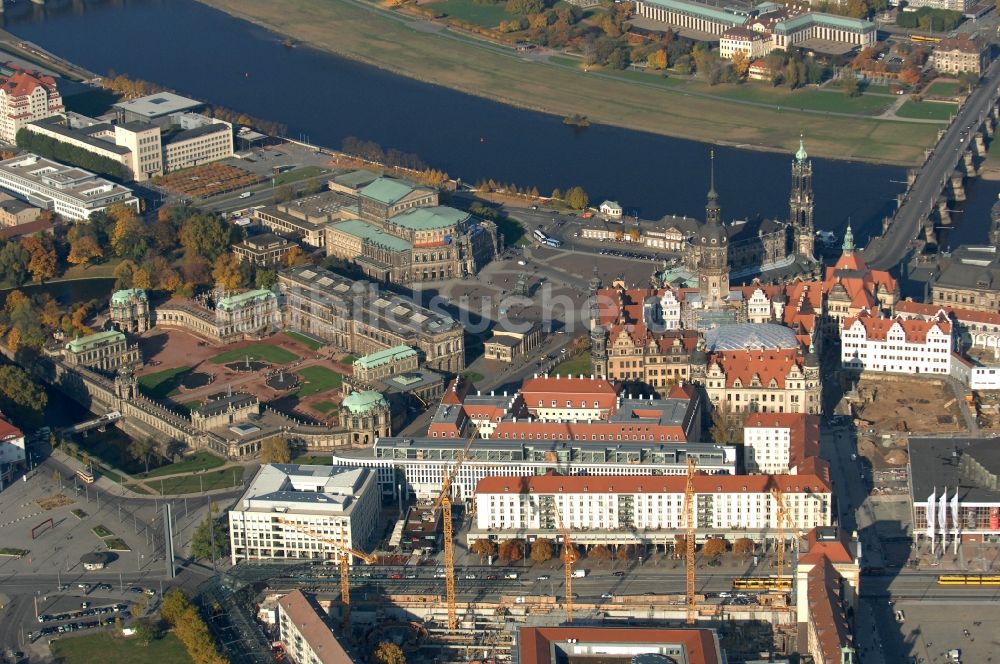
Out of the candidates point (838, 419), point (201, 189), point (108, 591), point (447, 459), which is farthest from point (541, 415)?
point (201, 189)

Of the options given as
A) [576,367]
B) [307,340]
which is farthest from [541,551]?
[307,340]

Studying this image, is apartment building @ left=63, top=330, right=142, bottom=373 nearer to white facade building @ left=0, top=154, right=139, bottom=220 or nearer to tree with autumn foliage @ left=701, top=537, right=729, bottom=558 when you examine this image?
white facade building @ left=0, top=154, right=139, bottom=220

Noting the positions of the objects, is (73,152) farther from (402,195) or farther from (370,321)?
(370,321)

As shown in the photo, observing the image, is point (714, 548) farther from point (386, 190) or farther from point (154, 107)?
point (154, 107)

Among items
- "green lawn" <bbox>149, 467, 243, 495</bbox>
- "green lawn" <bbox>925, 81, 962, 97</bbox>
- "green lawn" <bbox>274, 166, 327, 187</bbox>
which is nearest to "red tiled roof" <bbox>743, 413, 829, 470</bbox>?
"green lawn" <bbox>149, 467, 243, 495</bbox>

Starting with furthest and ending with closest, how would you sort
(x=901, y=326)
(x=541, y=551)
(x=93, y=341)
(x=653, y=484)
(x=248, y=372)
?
(x=93, y=341)
(x=248, y=372)
(x=901, y=326)
(x=653, y=484)
(x=541, y=551)

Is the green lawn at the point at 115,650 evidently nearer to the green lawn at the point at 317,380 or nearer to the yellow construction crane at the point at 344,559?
the yellow construction crane at the point at 344,559
